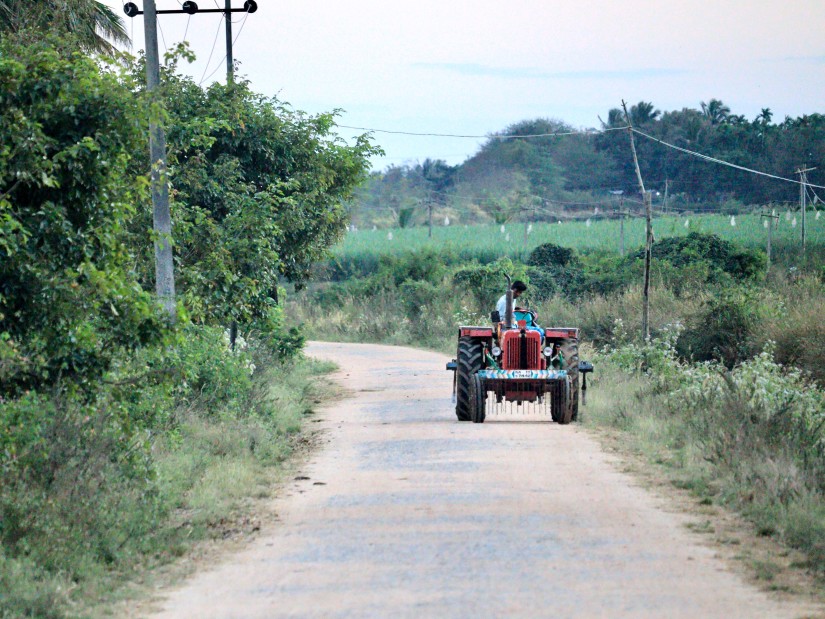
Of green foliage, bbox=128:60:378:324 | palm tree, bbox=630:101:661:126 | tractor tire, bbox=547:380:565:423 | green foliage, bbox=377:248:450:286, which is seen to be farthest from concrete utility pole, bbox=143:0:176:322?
palm tree, bbox=630:101:661:126

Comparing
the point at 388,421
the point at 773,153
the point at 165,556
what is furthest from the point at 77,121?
the point at 773,153

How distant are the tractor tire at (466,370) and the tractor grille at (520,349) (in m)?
0.41

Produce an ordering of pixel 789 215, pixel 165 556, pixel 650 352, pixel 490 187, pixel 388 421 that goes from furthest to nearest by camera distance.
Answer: pixel 490 187 → pixel 789 215 → pixel 650 352 → pixel 388 421 → pixel 165 556

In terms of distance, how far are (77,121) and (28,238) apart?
44.7 inches

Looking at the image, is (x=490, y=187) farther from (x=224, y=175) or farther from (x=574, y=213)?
(x=224, y=175)

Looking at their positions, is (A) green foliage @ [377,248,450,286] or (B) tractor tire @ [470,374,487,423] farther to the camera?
(A) green foliage @ [377,248,450,286]

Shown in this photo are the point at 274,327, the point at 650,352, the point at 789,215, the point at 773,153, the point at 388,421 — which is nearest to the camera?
the point at 388,421

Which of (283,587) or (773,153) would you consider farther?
(773,153)

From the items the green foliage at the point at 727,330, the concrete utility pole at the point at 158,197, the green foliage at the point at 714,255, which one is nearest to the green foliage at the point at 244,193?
the concrete utility pole at the point at 158,197

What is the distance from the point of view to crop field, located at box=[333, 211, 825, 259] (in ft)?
211

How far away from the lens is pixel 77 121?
10.5 meters

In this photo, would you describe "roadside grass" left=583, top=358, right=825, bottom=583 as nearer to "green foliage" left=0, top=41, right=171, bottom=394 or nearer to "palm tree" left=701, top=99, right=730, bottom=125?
"green foliage" left=0, top=41, right=171, bottom=394

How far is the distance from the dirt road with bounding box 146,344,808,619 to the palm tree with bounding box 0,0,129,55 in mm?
11453

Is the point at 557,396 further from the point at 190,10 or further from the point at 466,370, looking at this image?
the point at 190,10
